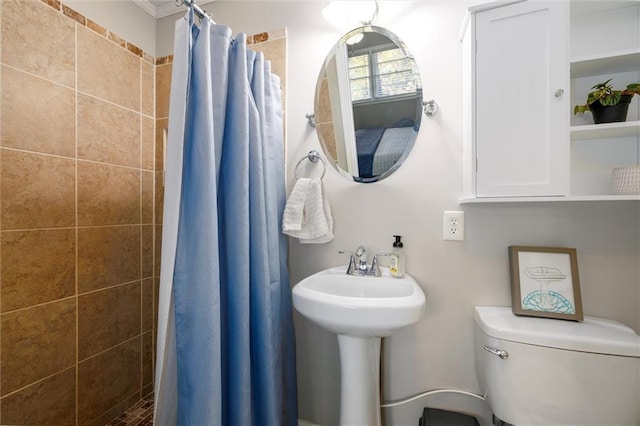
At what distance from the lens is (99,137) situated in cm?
141

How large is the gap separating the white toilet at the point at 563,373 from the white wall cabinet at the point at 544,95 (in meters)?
0.45

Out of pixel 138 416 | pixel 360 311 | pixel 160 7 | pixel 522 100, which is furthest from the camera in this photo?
pixel 160 7

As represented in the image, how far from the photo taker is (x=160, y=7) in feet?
5.57

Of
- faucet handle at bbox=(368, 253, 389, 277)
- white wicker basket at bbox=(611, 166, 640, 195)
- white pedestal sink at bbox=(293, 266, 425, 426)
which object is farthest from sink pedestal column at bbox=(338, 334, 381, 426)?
white wicker basket at bbox=(611, 166, 640, 195)

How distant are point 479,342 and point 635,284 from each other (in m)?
0.59

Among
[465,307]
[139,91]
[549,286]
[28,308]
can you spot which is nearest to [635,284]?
[549,286]

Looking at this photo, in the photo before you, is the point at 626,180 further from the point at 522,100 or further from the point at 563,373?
the point at 563,373

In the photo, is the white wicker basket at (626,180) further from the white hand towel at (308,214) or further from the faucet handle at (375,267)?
the white hand towel at (308,214)

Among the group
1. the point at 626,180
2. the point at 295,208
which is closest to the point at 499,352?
the point at 626,180

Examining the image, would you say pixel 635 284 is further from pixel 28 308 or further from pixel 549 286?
pixel 28 308

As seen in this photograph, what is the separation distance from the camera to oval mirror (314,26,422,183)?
4.18 feet

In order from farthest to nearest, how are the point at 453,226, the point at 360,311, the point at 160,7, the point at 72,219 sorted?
the point at 160,7, the point at 72,219, the point at 453,226, the point at 360,311

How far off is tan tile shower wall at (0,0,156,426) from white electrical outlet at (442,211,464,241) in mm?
1656

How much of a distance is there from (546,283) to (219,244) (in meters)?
1.24
